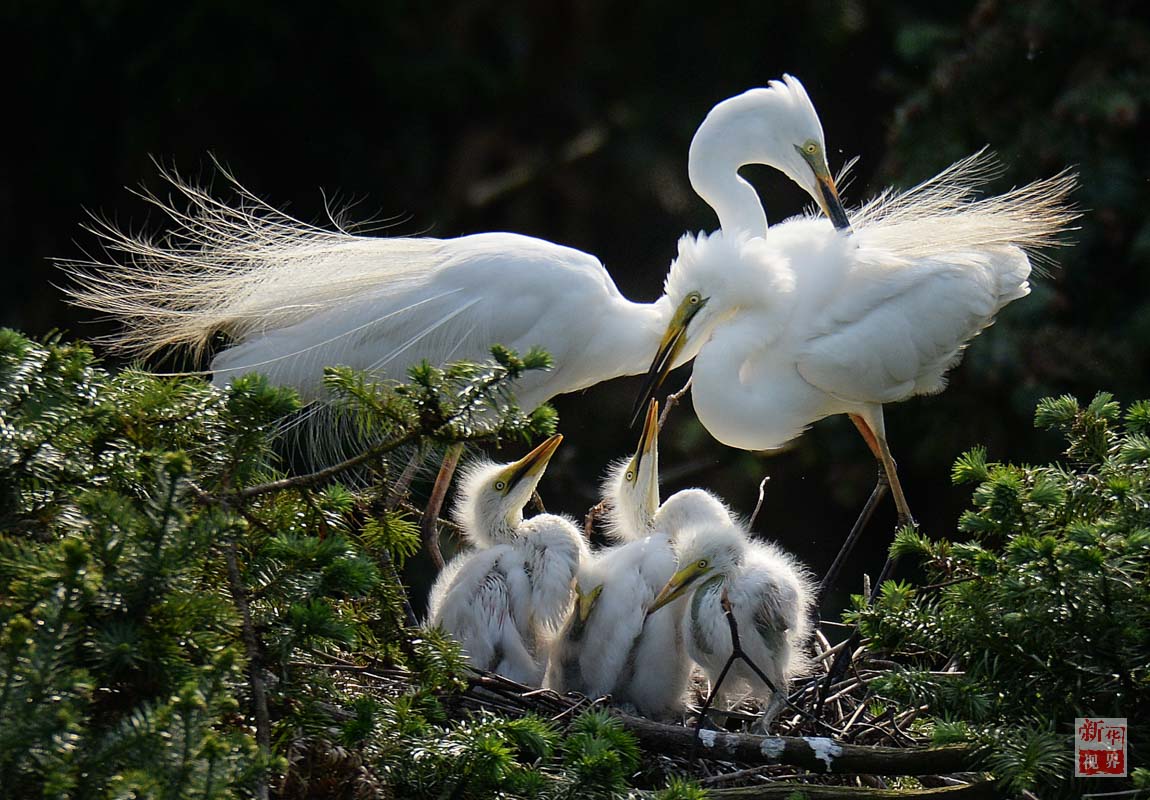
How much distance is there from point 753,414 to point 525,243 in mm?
907

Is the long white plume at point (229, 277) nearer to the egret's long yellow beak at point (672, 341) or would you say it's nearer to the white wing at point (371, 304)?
the white wing at point (371, 304)

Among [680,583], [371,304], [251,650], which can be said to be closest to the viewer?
[251,650]

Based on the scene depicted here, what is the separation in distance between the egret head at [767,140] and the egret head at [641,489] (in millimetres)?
822

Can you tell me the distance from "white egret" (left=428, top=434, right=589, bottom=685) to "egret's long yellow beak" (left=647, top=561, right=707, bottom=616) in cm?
26

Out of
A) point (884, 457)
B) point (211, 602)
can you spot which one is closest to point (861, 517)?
point (884, 457)

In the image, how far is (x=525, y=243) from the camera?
3.95 meters

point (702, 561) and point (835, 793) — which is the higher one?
point (702, 561)

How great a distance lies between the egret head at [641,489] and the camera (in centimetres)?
353

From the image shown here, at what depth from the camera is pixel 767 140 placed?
12.9 feet

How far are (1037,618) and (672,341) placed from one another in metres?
1.66

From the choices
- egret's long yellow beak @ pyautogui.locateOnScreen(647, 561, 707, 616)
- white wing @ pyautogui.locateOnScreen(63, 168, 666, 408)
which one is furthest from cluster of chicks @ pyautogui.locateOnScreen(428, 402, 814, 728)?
white wing @ pyautogui.locateOnScreen(63, 168, 666, 408)

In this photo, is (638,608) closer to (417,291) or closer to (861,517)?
(861,517)

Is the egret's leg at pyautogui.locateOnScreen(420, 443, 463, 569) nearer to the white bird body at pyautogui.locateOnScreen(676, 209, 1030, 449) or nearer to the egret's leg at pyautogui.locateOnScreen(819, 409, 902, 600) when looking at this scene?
the white bird body at pyautogui.locateOnScreen(676, 209, 1030, 449)

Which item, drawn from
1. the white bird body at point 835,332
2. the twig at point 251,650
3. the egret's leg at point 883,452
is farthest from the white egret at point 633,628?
the twig at point 251,650
